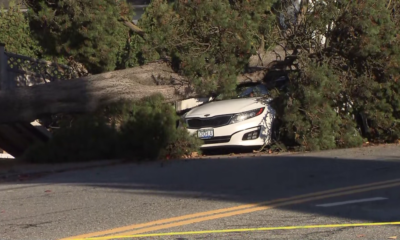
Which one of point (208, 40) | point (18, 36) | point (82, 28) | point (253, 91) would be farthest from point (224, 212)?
point (18, 36)

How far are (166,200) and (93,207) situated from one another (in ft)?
3.18

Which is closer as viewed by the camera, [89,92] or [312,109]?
[89,92]

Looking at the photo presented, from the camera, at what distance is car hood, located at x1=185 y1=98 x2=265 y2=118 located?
13.1 meters

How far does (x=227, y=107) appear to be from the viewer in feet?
43.4

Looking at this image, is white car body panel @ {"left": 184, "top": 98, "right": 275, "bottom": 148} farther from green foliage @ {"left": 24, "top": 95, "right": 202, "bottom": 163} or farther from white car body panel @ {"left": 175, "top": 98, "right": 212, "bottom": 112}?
white car body panel @ {"left": 175, "top": 98, "right": 212, "bottom": 112}

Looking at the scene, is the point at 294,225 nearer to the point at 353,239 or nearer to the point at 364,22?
the point at 353,239

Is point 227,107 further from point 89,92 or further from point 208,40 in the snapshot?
point 89,92

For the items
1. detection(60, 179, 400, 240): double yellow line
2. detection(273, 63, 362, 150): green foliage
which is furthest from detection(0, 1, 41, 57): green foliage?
detection(60, 179, 400, 240): double yellow line

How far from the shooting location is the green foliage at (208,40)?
13.2m

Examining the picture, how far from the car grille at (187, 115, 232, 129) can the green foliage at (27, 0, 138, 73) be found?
130 inches

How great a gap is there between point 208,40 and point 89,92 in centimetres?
261

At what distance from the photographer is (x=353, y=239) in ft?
22.1

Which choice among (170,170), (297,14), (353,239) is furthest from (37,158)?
(353,239)

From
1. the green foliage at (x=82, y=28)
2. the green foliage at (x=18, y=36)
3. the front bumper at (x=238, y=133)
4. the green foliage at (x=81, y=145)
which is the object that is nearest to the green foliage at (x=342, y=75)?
the front bumper at (x=238, y=133)
